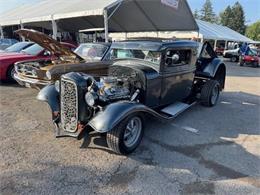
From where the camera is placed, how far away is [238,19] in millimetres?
75062

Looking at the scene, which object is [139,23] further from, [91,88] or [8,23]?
[91,88]

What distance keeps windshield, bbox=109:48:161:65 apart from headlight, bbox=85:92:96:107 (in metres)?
1.63

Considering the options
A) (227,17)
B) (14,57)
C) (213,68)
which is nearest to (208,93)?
(213,68)

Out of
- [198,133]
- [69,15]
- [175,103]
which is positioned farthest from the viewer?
[69,15]

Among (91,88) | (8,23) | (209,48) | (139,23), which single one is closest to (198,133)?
(91,88)

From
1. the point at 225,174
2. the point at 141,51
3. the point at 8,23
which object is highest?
the point at 8,23

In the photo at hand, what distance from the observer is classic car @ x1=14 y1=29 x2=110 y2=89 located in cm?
635

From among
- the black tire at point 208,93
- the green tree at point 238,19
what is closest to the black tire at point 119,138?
the black tire at point 208,93

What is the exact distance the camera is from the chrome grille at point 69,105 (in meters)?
3.82

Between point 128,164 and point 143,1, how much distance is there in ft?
45.6

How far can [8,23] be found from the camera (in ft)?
→ 65.0

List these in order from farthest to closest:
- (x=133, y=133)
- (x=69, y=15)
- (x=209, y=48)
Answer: (x=69, y=15) < (x=209, y=48) < (x=133, y=133)

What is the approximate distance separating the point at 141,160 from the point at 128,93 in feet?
4.29

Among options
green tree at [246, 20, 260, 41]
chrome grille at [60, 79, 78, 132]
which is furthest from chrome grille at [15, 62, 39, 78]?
green tree at [246, 20, 260, 41]
